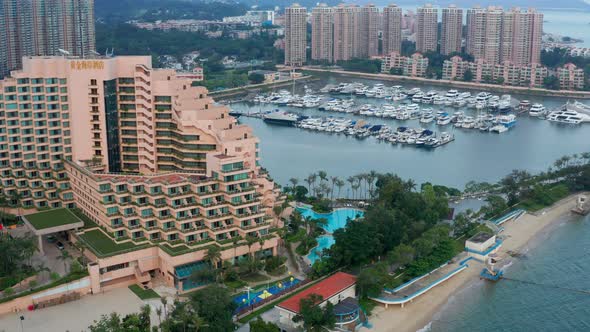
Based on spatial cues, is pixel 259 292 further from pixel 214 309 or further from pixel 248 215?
pixel 214 309

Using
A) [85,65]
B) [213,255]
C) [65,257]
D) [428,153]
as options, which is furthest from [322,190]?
[428,153]

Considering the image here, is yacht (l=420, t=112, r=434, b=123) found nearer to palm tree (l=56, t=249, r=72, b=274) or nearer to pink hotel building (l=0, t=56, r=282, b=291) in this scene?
pink hotel building (l=0, t=56, r=282, b=291)

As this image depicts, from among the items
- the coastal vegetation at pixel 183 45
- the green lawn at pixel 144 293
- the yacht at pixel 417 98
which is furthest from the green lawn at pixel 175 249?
the coastal vegetation at pixel 183 45

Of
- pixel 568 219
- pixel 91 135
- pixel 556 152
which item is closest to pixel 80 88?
pixel 91 135

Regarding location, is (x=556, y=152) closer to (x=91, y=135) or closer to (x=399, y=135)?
(x=399, y=135)

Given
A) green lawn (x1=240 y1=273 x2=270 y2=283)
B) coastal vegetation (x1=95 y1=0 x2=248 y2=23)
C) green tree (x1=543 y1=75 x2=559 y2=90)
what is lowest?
green lawn (x1=240 y1=273 x2=270 y2=283)

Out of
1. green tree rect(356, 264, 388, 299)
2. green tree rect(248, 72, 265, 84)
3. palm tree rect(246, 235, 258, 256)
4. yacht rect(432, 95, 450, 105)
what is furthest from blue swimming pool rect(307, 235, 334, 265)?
green tree rect(248, 72, 265, 84)

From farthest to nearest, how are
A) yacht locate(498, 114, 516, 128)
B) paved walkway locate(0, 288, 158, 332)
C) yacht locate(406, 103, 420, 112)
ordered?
yacht locate(406, 103, 420, 112), yacht locate(498, 114, 516, 128), paved walkway locate(0, 288, 158, 332)
